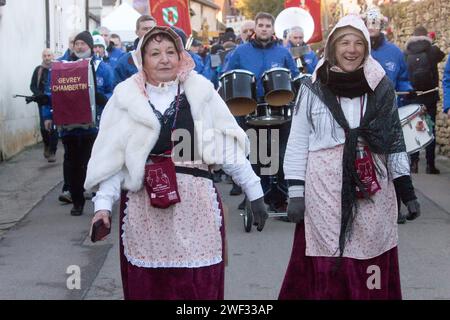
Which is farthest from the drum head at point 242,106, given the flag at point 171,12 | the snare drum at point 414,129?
the flag at point 171,12

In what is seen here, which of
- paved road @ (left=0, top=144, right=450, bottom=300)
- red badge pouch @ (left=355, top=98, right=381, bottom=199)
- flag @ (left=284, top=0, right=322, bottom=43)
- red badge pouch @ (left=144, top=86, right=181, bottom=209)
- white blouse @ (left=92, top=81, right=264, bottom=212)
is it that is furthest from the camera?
flag @ (left=284, top=0, right=322, bottom=43)

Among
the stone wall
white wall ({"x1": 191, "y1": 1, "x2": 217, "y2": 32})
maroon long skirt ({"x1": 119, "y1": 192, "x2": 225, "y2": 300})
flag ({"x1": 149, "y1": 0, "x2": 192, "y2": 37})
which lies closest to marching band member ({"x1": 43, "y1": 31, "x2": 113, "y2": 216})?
maroon long skirt ({"x1": 119, "y1": 192, "x2": 225, "y2": 300})

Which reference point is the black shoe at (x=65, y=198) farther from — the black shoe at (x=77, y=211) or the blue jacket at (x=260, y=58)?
the blue jacket at (x=260, y=58)

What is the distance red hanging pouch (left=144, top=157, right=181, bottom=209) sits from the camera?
4.65m

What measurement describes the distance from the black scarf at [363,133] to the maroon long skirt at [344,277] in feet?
0.39

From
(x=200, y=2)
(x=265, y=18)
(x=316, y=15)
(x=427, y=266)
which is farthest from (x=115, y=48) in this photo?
(x=200, y=2)

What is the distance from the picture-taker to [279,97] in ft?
29.9

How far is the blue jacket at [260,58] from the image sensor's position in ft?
31.6

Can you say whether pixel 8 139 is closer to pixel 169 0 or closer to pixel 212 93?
pixel 169 0

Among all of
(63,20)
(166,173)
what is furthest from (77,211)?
(63,20)

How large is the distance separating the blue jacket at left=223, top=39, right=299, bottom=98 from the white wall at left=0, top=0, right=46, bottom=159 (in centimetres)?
718

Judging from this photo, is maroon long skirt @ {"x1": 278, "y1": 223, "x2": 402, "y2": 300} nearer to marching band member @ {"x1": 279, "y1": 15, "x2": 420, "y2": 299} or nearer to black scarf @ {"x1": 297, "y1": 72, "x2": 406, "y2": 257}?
marching band member @ {"x1": 279, "y1": 15, "x2": 420, "y2": 299}

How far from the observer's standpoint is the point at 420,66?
13.6 m

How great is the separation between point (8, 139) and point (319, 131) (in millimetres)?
12254
